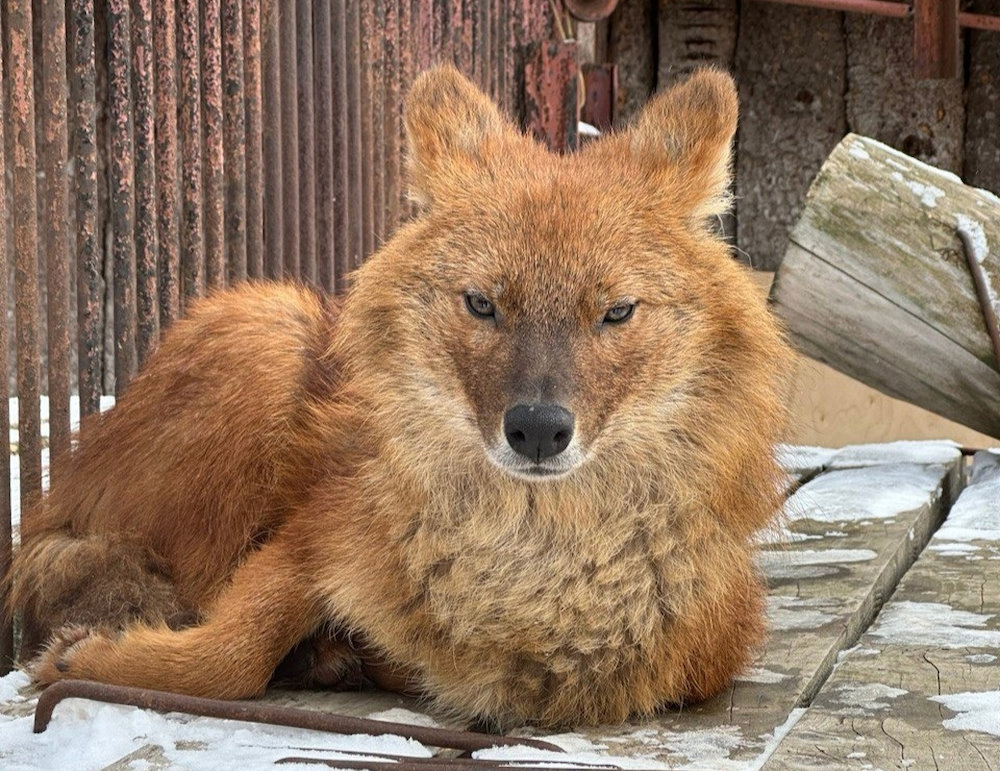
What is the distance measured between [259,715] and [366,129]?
8.32ft

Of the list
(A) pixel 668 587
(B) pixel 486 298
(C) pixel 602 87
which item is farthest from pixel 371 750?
(C) pixel 602 87

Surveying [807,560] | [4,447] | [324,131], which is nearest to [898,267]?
[807,560]

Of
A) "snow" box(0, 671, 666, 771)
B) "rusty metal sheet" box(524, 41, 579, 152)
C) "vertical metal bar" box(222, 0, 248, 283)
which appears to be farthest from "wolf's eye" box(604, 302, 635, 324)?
"rusty metal sheet" box(524, 41, 579, 152)

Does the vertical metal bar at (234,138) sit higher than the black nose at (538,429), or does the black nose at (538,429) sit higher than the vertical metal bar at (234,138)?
the vertical metal bar at (234,138)

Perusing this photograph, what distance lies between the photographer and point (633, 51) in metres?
7.58

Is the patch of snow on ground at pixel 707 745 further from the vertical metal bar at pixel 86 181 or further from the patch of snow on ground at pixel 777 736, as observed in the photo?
the vertical metal bar at pixel 86 181

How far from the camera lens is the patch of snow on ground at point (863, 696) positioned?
8.57 feet

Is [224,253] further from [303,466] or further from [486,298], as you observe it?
[486,298]

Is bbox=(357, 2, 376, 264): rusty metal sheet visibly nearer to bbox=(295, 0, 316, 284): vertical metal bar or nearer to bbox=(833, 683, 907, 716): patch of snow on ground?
bbox=(295, 0, 316, 284): vertical metal bar

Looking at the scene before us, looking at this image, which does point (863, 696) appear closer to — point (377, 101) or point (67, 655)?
point (67, 655)

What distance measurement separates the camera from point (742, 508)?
9.11 feet

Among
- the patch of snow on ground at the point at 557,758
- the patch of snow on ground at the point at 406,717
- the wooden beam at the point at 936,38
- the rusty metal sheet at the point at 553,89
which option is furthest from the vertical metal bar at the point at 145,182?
the wooden beam at the point at 936,38

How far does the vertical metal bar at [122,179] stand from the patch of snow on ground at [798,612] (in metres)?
1.57

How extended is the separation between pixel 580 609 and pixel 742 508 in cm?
40
